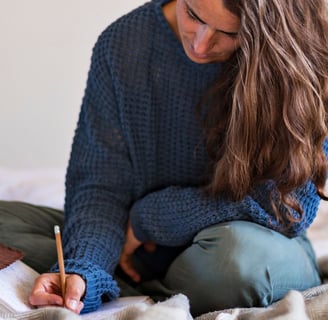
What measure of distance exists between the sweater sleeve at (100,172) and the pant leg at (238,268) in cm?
13

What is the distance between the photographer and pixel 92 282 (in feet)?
3.11

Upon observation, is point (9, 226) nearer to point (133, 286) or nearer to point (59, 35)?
point (133, 286)

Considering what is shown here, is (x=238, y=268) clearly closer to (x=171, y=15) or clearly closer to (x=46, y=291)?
(x=46, y=291)

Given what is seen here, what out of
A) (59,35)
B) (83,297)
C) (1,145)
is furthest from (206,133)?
(1,145)

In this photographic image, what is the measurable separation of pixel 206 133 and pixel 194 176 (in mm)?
86

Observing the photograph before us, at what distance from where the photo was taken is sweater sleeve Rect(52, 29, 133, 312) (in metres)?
1.08

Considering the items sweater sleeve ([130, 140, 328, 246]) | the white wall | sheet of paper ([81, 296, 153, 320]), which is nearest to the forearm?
sweater sleeve ([130, 140, 328, 246])

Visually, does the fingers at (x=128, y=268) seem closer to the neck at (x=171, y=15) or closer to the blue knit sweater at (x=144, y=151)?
the blue knit sweater at (x=144, y=151)

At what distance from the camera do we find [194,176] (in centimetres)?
113

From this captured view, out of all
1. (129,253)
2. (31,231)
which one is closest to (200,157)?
(129,253)

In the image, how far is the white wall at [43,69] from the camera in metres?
1.69

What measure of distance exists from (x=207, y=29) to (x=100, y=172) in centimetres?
32

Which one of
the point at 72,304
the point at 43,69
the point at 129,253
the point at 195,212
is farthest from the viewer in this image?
the point at 43,69

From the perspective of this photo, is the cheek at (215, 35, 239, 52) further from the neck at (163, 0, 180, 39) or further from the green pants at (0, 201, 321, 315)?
the green pants at (0, 201, 321, 315)
